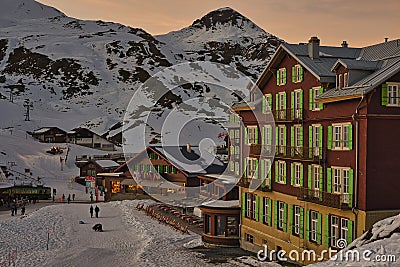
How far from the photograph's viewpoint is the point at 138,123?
128375 millimetres

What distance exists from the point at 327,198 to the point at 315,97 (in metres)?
5.60

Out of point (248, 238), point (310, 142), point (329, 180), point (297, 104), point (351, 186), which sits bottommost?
point (248, 238)

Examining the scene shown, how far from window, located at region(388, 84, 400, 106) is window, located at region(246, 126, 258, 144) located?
11.7 metres

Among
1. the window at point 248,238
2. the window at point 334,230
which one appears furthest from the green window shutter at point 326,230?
the window at point 248,238

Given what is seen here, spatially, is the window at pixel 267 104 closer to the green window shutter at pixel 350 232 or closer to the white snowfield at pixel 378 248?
the green window shutter at pixel 350 232

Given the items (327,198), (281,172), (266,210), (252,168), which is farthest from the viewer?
(252,168)

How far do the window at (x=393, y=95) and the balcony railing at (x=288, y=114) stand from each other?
5.95 metres

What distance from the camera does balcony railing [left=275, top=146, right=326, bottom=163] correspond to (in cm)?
2697

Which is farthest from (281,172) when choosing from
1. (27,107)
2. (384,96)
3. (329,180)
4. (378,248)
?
(27,107)

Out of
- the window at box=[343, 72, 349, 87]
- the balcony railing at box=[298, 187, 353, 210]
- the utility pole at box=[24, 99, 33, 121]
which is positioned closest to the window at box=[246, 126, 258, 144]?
the balcony railing at box=[298, 187, 353, 210]

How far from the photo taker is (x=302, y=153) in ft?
94.1

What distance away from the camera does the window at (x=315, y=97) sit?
2747 cm

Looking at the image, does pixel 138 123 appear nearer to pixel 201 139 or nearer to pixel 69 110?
pixel 201 139

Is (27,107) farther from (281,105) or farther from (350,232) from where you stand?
(350,232)
